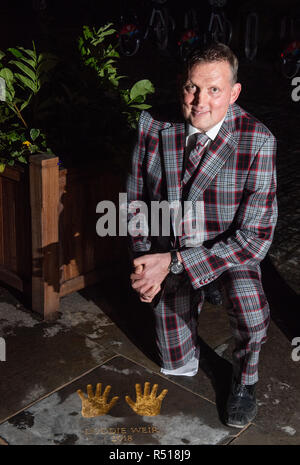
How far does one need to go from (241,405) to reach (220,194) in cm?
104

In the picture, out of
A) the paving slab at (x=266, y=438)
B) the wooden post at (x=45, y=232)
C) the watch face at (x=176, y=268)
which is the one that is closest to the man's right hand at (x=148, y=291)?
the watch face at (x=176, y=268)

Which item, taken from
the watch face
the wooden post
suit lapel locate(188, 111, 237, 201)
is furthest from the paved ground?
suit lapel locate(188, 111, 237, 201)

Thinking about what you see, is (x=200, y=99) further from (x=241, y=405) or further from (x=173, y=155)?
(x=241, y=405)

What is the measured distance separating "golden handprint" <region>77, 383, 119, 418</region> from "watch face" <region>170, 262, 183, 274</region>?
0.74m

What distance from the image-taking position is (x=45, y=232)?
3.61m

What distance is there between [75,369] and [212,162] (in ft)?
4.52

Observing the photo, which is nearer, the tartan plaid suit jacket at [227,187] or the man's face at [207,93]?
the man's face at [207,93]

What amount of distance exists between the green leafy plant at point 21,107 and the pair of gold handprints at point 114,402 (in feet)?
4.70

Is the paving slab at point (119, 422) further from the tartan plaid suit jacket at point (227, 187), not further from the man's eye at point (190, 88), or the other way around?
the man's eye at point (190, 88)

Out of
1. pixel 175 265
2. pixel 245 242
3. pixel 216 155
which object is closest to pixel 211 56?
pixel 216 155

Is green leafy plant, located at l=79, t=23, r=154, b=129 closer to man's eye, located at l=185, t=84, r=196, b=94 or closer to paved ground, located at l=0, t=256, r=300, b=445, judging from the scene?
man's eye, located at l=185, t=84, r=196, b=94

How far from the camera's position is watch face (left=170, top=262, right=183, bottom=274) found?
2943 mm

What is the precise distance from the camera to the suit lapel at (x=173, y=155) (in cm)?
302

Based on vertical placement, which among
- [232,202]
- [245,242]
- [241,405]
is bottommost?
[241,405]
